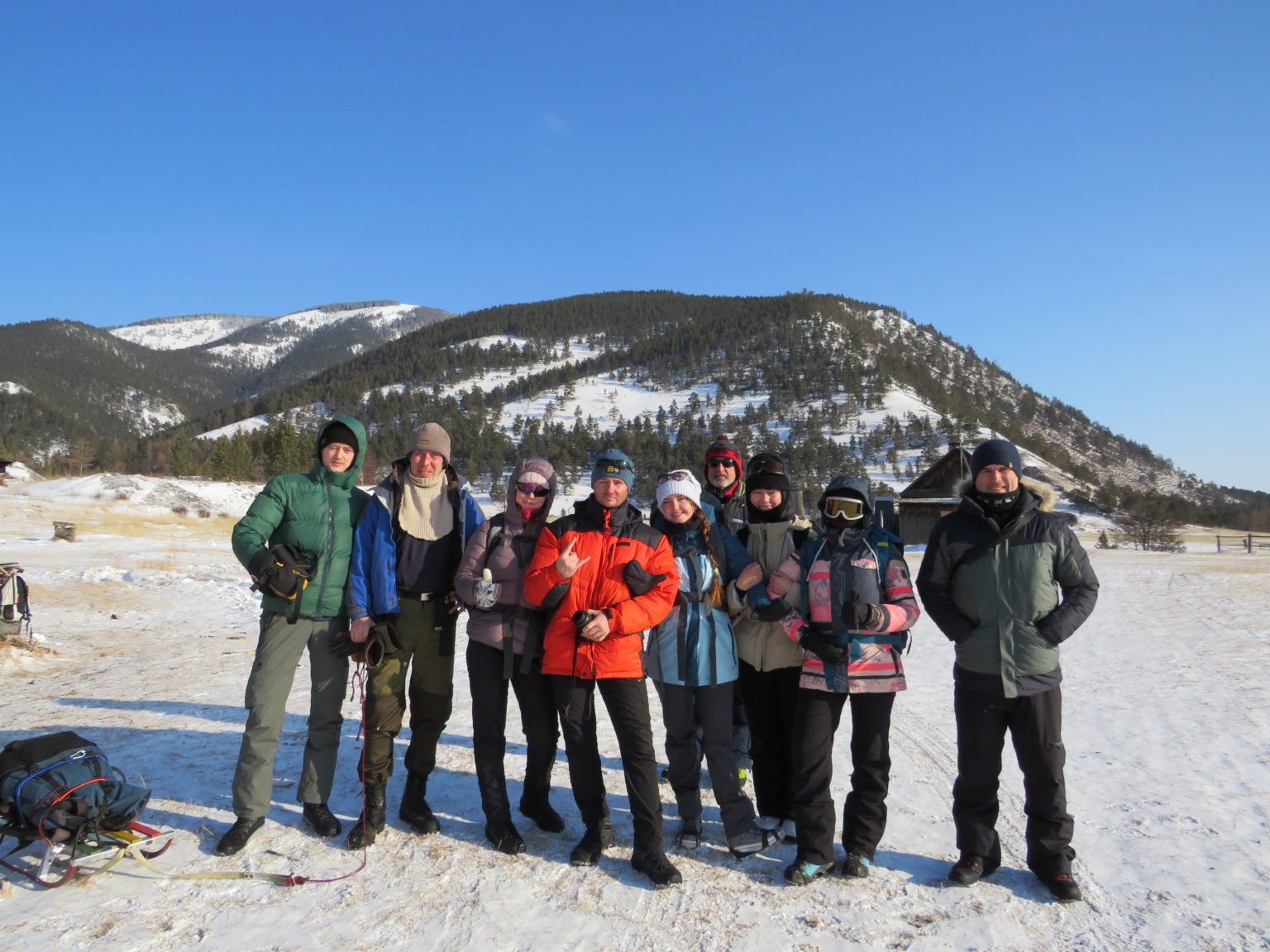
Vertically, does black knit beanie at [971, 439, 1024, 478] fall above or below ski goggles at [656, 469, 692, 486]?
above

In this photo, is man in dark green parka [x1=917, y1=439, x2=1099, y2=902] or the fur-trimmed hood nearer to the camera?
man in dark green parka [x1=917, y1=439, x2=1099, y2=902]

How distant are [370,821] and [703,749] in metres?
1.81

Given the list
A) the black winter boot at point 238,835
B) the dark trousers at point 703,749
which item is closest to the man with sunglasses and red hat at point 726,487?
the dark trousers at point 703,749

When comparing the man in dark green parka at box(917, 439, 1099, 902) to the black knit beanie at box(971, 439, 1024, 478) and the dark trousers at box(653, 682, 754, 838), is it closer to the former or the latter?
the black knit beanie at box(971, 439, 1024, 478)

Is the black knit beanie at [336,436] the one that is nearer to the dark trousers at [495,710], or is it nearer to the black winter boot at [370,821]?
the dark trousers at [495,710]

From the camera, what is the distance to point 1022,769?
3.40m

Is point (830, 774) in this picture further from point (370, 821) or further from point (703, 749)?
point (370, 821)

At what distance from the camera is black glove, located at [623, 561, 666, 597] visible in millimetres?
3484

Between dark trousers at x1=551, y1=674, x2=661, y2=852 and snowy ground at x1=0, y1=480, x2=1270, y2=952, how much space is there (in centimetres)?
26

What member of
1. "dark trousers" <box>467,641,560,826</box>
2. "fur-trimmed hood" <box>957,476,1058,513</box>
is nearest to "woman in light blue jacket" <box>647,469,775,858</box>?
"dark trousers" <box>467,641,560,826</box>

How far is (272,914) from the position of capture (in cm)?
307

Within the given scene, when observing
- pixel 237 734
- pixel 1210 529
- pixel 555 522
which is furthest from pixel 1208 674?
pixel 1210 529

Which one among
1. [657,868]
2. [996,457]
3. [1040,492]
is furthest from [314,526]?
[1040,492]

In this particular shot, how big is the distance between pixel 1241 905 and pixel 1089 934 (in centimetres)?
83
